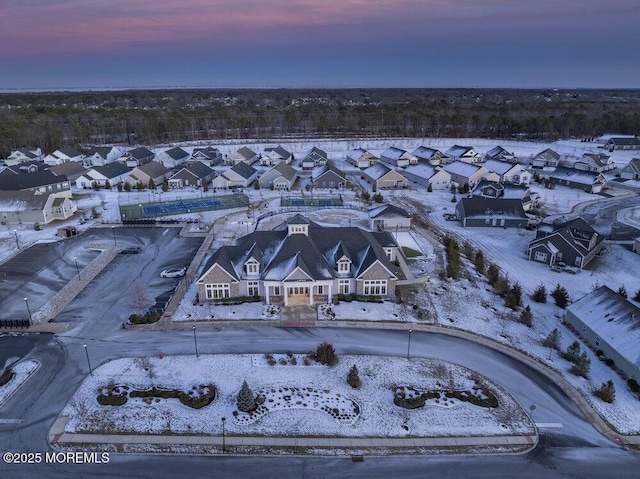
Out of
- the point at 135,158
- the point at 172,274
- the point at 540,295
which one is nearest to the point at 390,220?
the point at 540,295

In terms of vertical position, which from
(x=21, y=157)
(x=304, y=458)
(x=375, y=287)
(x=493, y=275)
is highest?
(x=21, y=157)

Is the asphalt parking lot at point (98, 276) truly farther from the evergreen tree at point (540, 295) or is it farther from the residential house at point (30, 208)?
the evergreen tree at point (540, 295)

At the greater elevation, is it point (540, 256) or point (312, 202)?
point (312, 202)

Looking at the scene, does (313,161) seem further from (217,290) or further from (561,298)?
(561,298)

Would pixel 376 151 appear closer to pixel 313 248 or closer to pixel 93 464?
pixel 313 248

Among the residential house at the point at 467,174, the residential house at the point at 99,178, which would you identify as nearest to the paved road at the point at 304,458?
the residential house at the point at 99,178

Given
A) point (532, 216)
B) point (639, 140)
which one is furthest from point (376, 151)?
point (639, 140)

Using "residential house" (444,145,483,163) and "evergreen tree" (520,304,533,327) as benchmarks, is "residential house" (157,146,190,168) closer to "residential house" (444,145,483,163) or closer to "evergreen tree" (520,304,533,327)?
"residential house" (444,145,483,163)
